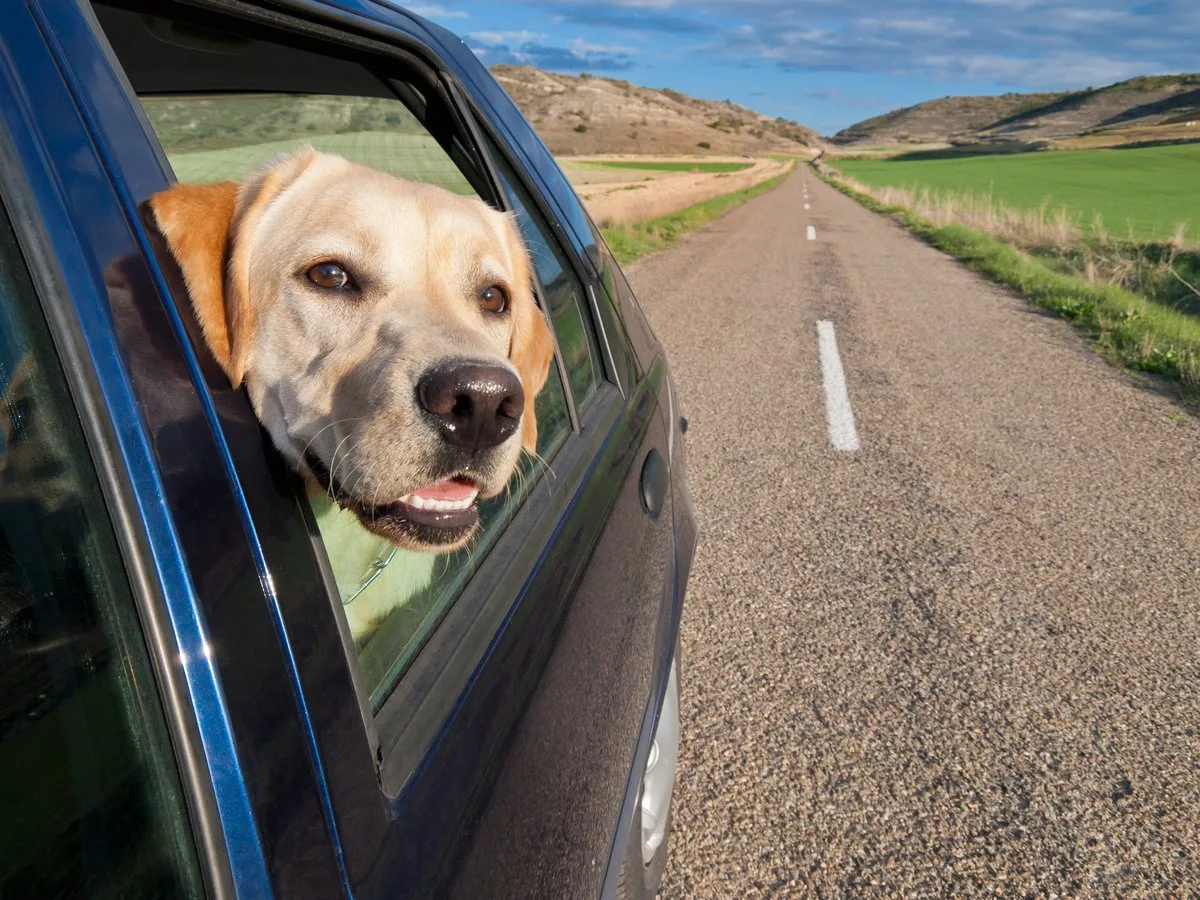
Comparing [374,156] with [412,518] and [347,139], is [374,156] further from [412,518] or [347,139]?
[412,518]

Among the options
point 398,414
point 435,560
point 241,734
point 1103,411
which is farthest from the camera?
point 1103,411

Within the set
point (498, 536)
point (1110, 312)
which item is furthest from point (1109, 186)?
point (498, 536)

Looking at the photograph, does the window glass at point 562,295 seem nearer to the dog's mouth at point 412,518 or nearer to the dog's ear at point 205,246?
the dog's mouth at point 412,518

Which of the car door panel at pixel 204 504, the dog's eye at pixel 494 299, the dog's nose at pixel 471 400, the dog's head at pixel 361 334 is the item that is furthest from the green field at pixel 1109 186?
the car door panel at pixel 204 504

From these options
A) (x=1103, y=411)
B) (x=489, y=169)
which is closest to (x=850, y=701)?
(x=489, y=169)

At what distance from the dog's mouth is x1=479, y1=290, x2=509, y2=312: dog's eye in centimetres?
69

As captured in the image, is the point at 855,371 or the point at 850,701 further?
the point at 855,371

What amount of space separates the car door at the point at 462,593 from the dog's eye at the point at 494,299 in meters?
0.25

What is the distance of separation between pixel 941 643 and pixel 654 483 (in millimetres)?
1766

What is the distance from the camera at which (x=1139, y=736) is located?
2873 mm

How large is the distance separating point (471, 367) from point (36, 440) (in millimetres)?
655

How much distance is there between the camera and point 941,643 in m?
3.37

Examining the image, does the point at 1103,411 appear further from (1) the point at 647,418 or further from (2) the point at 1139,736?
(1) the point at 647,418

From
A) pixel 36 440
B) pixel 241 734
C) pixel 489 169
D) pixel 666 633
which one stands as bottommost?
pixel 666 633
